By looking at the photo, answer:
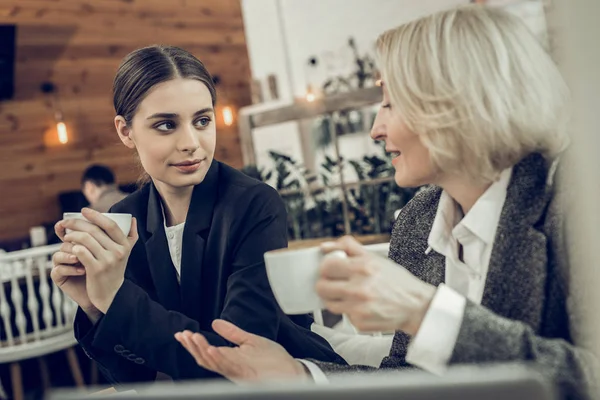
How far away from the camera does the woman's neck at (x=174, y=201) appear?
1.01 meters

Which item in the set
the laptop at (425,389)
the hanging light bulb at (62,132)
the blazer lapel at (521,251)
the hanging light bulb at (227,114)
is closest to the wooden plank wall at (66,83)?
the hanging light bulb at (62,132)

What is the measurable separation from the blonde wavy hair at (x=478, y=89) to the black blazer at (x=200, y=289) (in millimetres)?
314

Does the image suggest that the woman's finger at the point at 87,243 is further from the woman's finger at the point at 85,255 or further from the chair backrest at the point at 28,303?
the chair backrest at the point at 28,303

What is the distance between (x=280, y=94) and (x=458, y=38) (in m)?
5.93

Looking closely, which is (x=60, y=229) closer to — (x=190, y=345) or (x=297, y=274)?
(x=190, y=345)

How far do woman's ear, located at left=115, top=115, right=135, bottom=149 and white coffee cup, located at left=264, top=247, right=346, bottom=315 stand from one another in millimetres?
426

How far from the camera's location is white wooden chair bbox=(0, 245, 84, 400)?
3.10 meters

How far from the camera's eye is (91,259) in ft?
2.67

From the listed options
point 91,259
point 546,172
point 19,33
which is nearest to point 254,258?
point 91,259

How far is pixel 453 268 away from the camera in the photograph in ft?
2.92

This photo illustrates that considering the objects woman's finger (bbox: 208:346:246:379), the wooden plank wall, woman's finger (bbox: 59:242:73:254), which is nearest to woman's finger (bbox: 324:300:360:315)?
woman's finger (bbox: 208:346:246:379)

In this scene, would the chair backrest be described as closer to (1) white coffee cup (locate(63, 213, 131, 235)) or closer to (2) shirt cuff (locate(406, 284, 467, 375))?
(1) white coffee cup (locate(63, 213, 131, 235))

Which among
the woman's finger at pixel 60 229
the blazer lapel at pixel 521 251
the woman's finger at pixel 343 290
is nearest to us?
the woman's finger at pixel 343 290

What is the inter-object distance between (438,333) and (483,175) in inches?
8.7
